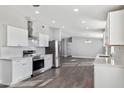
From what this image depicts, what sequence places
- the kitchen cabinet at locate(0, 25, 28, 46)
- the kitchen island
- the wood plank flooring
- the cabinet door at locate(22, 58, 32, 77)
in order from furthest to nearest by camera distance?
the cabinet door at locate(22, 58, 32, 77) → the kitchen cabinet at locate(0, 25, 28, 46) → the wood plank flooring → the kitchen island

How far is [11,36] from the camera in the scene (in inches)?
194

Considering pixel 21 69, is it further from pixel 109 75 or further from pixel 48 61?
pixel 109 75

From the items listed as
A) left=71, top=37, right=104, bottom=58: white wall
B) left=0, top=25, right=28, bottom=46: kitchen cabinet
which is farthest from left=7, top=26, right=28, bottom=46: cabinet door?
left=71, top=37, right=104, bottom=58: white wall

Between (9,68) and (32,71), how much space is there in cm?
132

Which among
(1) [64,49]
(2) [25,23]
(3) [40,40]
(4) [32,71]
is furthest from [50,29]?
(1) [64,49]

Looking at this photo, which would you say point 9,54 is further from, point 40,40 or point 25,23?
point 40,40

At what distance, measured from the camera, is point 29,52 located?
633 centimetres

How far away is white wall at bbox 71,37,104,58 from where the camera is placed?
1499cm

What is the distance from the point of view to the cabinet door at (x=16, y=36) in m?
4.84

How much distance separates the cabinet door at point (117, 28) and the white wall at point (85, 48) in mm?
12339

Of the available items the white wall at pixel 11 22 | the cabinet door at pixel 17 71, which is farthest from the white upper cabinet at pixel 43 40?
the cabinet door at pixel 17 71

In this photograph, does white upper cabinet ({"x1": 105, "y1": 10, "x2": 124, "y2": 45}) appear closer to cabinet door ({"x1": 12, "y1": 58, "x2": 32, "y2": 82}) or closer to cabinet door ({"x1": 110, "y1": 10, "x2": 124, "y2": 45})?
cabinet door ({"x1": 110, "y1": 10, "x2": 124, "y2": 45})

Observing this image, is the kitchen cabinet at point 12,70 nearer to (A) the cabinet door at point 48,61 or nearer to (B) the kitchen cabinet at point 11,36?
(B) the kitchen cabinet at point 11,36

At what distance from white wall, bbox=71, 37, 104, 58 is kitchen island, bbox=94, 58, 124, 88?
11929 millimetres
